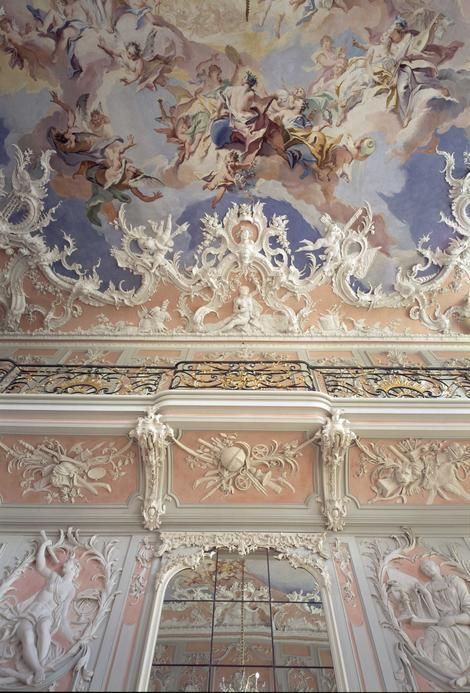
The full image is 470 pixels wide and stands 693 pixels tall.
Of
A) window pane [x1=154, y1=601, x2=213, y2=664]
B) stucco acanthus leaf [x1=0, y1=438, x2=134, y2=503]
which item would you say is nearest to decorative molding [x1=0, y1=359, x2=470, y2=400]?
stucco acanthus leaf [x1=0, y1=438, x2=134, y2=503]

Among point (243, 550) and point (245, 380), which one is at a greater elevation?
point (245, 380)

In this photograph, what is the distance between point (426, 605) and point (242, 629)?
196 centimetres

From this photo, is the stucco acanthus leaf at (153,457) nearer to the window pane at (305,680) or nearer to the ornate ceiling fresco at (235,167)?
the window pane at (305,680)

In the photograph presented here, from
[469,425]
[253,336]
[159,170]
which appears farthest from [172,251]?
[469,425]

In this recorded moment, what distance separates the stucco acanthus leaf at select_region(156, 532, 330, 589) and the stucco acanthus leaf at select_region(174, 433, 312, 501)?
19.6 inches

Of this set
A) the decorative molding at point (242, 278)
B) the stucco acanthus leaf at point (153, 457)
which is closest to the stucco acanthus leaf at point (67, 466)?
the stucco acanthus leaf at point (153, 457)

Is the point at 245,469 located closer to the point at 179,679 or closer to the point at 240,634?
the point at 240,634

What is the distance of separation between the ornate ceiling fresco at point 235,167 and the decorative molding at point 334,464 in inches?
144

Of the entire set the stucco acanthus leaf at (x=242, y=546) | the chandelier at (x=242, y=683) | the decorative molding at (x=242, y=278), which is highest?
the decorative molding at (x=242, y=278)

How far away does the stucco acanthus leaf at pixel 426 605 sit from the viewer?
450cm

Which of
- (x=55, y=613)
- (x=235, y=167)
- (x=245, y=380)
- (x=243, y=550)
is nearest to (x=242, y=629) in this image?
(x=243, y=550)

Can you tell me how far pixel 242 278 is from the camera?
30.6 feet

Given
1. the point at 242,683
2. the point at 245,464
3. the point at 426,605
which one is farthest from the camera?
the point at 245,464

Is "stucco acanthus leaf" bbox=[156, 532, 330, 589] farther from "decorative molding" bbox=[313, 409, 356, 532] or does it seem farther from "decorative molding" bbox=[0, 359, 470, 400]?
"decorative molding" bbox=[0, 359, 470, 400]
